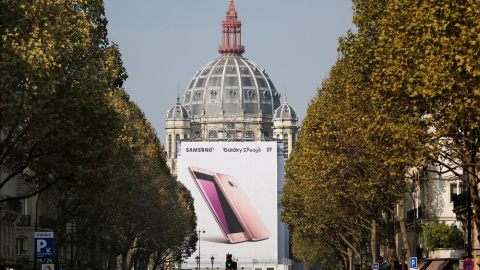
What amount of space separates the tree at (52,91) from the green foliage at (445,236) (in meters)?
29.3

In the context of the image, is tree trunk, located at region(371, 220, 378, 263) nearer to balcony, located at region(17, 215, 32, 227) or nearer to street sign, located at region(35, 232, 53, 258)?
balcony, located at region(17, 215, 32, 227)

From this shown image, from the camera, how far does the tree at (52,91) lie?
Answer: 3834 cm

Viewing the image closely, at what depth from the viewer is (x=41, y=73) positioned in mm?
38062

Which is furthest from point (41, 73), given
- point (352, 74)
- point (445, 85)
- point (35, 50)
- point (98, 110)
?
point (352, 74)

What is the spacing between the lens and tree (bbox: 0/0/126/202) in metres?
38.3

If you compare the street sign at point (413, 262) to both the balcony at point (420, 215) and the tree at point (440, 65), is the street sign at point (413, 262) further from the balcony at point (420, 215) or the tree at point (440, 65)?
the balcony at point (420, 215)

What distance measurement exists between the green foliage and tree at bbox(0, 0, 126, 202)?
29.3m

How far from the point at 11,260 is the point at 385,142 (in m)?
35.4

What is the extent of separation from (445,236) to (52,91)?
35.0m

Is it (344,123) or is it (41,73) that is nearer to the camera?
(41,73)

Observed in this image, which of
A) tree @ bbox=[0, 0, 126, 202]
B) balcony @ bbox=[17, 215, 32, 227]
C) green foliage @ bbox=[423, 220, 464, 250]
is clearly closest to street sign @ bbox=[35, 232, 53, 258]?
tree @ bbox=[0, 0, 126, 202]

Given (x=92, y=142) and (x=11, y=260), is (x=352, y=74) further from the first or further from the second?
(x=11, y=260)

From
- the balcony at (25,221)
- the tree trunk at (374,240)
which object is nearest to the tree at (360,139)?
the tree trunk at (374,240)

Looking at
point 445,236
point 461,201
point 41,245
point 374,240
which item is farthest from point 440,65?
point 374,240
